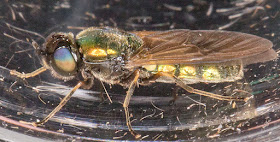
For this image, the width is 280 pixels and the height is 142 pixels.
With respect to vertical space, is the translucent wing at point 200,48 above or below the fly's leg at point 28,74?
below

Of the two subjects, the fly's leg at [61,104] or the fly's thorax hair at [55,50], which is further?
the fly's leg at [61,104]

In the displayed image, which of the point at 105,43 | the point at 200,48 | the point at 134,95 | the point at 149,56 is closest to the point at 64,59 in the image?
the point at 105,43

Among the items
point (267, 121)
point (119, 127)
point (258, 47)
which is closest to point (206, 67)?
point (258, 47)

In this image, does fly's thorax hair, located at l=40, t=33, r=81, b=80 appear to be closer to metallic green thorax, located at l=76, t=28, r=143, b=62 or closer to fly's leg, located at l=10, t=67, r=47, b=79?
metallic green thorax, located at l=76, t=28, r=143, b=62

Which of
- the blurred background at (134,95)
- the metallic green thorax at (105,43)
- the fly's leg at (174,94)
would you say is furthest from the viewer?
the fly's leg at (174,94)

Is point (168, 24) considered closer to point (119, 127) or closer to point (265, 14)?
point (265, 14)

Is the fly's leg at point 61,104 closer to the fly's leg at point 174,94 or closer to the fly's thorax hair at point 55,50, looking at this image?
the fly's thorax hair at point 55,50

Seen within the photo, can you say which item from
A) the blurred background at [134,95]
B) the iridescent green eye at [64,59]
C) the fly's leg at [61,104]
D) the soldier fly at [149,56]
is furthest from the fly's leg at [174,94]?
the iridescent green eye at [64,59]

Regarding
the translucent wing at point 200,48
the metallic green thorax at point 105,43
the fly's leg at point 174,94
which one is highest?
the metallic green thorax at point 105,43

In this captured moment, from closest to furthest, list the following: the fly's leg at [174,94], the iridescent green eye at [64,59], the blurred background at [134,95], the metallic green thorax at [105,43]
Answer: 1. the iridescent green eye at [64,59]
2. the metallic green thorax at [105,43]
3. the blurred background at [134,95]
4. the fly's leg at [174,94]
